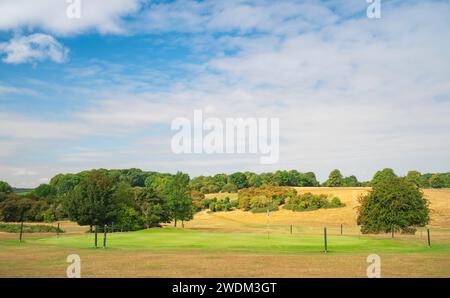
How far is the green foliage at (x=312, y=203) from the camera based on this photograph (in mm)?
99812

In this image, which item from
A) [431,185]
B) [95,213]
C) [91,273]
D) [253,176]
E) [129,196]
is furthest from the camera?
[253,176]

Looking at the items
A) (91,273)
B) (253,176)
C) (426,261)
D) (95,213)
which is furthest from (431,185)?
(91,273)

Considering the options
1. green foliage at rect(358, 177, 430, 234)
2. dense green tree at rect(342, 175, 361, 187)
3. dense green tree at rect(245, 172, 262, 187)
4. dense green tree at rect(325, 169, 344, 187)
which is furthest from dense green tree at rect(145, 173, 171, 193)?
dense green tree at rect(342, 175, 361, 187)

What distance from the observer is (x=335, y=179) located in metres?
161

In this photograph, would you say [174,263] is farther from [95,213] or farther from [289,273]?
[95,213]

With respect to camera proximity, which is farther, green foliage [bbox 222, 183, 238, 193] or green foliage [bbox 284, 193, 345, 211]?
green foliage [bbox 222, 183, 238, 193]

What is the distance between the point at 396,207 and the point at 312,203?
182 feet

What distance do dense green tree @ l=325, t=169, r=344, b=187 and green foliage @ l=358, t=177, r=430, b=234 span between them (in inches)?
4543

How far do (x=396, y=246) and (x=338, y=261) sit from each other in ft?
41.1

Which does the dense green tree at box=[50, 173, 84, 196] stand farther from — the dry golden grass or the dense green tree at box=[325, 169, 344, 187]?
the dense green tree at box=[325, 169, 344, 187]

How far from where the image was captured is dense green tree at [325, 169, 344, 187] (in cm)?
16125

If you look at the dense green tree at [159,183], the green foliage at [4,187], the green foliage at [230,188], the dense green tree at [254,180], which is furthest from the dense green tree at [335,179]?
the green foliage at [4,187]

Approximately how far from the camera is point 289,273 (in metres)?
18.3
